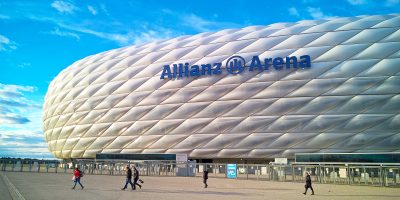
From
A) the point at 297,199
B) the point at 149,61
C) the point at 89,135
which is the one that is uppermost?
the point at 149,61

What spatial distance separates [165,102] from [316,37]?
49.1 feet

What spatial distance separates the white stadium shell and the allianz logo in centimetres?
9

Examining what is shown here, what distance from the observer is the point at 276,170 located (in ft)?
90.9

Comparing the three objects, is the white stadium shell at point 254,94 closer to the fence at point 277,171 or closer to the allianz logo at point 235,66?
the allianz logo at point 235,66

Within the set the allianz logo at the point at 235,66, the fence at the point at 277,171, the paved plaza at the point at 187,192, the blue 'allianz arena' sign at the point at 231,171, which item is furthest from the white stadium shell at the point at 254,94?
the paved plaza at the point at 187,192

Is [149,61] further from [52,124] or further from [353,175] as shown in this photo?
[353,175]

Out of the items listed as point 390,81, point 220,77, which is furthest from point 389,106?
point 220,77

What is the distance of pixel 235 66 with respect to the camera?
38062 millimetres

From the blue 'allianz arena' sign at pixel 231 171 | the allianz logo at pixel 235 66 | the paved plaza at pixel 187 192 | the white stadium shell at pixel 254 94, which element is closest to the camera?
the paved plaza at pixel 187 192

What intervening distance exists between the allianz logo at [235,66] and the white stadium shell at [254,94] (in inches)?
3.6

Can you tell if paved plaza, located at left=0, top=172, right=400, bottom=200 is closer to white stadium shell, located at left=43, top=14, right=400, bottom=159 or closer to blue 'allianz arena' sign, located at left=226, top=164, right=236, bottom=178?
blue 'allianz arena' sign, located at left=226, top=164, right=236, bottom=178

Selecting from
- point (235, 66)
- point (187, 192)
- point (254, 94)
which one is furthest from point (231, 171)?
point (187, 192)

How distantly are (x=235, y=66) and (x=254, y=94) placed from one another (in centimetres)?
328

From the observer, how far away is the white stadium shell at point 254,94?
111 feet
